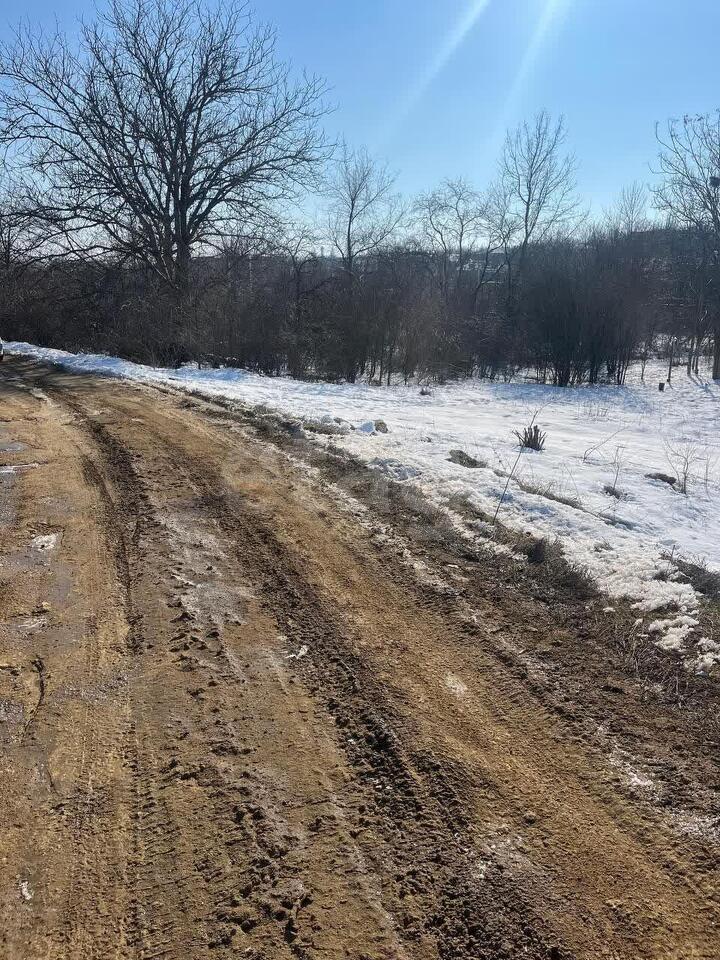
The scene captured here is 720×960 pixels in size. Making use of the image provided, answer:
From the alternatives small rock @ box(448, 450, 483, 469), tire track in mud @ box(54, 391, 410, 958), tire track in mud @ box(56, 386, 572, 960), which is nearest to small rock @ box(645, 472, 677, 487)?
small rock @ box(448, 450, 483, 469)

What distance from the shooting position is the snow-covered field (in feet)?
13.7

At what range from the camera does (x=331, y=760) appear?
2.51 metres

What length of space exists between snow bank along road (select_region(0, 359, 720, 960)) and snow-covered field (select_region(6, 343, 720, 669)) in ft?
1.93

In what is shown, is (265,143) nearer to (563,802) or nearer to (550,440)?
(550,440)

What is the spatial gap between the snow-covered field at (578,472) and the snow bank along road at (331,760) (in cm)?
59

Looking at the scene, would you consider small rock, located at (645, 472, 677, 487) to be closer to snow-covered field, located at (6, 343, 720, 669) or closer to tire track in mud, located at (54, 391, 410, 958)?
snow-covered field, located at (6, 343, 720, 669)

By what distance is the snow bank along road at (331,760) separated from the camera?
1.88 meters

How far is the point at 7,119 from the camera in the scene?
18844 mm

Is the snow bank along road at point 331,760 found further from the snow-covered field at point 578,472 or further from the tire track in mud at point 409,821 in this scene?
the snow-covered field at point 578,472

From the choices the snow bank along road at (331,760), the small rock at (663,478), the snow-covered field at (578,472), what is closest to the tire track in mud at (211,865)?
the snow bank along road at (331,760)

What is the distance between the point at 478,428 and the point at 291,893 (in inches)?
381

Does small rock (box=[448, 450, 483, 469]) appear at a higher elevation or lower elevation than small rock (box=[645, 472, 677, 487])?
higher

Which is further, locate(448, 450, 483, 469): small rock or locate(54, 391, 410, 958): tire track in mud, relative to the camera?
locate(448, 450, 483, 469): small rock

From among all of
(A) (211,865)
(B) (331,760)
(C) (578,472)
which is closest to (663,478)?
(C) (578,472)
